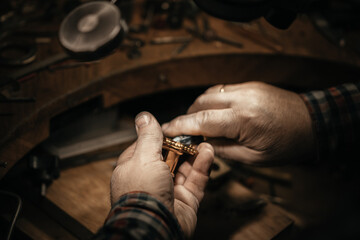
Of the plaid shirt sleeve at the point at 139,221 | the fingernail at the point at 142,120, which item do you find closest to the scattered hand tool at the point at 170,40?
the fingernail at the point at 142,120

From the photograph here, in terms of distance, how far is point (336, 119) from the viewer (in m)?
1.08

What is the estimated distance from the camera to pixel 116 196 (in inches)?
31.5

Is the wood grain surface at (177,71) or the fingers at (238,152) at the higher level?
the wood grain surface at (177,71)

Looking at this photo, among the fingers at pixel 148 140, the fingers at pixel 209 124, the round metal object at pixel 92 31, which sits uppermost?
the round metal object at pixel 92 31

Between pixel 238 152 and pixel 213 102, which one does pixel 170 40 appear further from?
pixel 238 152

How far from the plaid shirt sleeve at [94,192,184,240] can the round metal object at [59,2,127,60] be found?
1.39ft

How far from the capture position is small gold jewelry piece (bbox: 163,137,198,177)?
0.89 meters

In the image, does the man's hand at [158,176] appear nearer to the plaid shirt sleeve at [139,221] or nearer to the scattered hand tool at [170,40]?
the plaid shirt sleeve at [139,221]

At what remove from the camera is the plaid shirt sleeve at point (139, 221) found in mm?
665

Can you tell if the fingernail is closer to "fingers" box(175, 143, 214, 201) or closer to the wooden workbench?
"fingers" box(175, 143, 214, 201)

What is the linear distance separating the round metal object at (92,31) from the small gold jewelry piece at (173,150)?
32 centimetres

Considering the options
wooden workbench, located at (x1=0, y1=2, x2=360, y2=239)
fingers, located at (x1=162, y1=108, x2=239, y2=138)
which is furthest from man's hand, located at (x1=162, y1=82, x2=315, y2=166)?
wooden workbench, located at (x1=0, y1=2, x2=360, y2=239)

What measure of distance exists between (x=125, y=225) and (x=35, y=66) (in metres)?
0.77

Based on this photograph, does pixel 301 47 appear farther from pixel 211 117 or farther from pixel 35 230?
pixel 35 230
